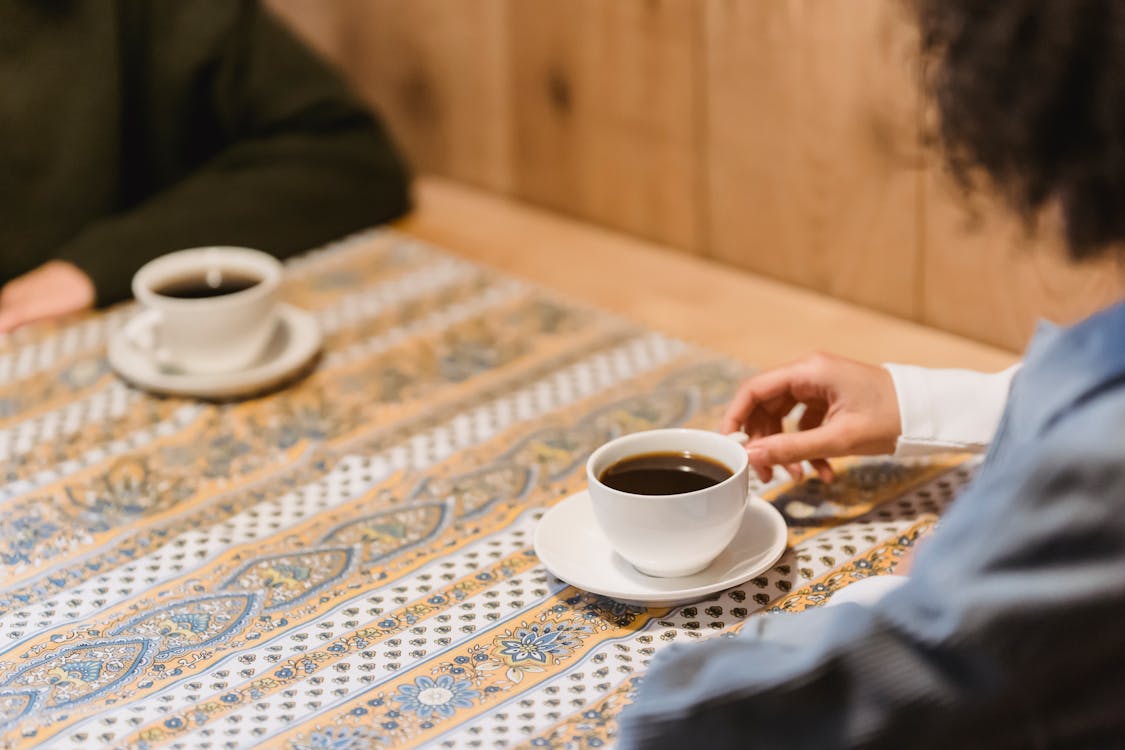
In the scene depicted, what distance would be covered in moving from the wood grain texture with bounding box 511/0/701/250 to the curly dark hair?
82cm

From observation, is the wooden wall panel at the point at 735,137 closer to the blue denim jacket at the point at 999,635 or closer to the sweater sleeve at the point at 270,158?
the sweater sleeve at the point at 270,158

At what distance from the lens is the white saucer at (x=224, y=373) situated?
1163mm

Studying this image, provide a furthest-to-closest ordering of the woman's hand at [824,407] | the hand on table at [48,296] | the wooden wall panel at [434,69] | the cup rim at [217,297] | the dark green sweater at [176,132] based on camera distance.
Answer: the wooden wall panel at [434,69] → the dark green sweater at [176,132] → the hand on table at [48,296] → the cup rim at [217,297] → the woman's hand at [824,407]

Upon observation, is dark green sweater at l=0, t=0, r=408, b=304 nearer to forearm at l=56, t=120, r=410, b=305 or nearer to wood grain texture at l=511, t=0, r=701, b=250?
forearm at l=56, t=120, r=410, b=305

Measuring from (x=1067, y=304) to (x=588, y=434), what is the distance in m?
0.46

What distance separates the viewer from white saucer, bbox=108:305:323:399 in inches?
45.8

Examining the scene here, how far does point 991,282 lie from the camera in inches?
48.4

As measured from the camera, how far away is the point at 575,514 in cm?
90

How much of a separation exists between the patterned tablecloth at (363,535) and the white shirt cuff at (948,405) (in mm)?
48

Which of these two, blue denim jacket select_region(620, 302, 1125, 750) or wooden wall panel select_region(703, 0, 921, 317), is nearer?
blue denim jacket select_region(620, 302, 1125, 750)

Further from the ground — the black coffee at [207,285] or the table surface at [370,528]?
the black coffee at [207,285]

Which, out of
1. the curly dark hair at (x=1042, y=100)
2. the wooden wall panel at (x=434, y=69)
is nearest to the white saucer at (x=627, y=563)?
the curly dark hair at (x=1042, y=100)

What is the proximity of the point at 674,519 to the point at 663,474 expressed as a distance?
69 mm

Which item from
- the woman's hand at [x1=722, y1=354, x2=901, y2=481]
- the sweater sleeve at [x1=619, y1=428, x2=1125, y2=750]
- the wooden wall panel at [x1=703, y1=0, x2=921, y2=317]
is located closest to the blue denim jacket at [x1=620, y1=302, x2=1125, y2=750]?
the sweater sleeve at [x1=619, y1=428, x2=1125, y2=750]
